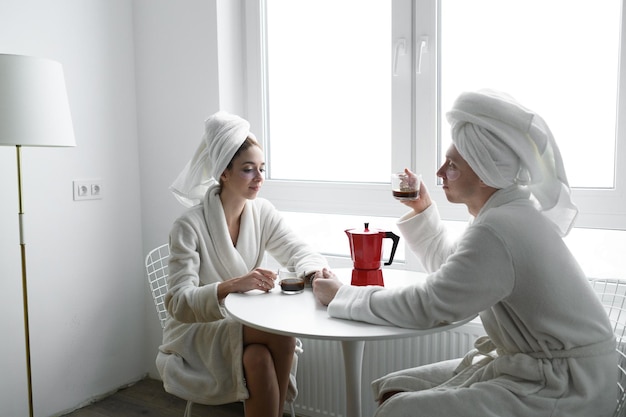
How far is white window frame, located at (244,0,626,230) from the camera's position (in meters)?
2.13

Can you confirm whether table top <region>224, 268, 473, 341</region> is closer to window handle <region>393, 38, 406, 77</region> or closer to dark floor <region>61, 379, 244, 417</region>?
window handle <region>393, 38, 406, 77</region>

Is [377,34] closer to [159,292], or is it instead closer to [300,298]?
[300,298]

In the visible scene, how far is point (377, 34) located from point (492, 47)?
0.54 meters

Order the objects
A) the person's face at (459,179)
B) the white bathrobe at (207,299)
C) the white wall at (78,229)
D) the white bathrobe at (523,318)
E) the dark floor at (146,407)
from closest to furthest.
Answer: the white bathrobe at (523,318), the person's face at (459,179), the white bathrobe at (207,299), the white wall at (78,229), the dark floor at (146,407)

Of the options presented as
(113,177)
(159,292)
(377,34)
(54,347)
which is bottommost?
(54,347)

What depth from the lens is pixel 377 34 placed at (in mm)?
2598

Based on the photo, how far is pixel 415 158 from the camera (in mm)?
2514

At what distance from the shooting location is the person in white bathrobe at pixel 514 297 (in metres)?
1.40

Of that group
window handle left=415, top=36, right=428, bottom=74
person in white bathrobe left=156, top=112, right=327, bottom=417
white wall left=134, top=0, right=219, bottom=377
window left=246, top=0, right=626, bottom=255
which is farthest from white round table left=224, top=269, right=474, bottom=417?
white wall left=134, top=0, right=219, bottom=377

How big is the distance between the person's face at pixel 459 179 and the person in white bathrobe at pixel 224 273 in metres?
0.61

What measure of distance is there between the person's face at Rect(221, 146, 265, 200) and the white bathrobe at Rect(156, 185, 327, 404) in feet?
0.32

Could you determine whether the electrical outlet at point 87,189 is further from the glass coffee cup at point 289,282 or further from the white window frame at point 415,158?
the glass coffee cup at point 289,282

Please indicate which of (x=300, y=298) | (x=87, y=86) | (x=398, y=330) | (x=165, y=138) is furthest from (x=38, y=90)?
(x=398, y=330)

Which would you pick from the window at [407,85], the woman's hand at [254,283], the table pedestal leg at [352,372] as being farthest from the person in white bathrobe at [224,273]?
the window at [407,85]
